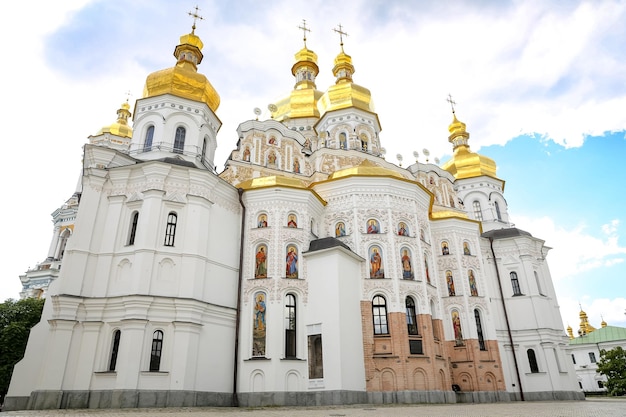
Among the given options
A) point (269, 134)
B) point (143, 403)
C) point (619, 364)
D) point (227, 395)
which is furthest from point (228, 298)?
point (619, 364)

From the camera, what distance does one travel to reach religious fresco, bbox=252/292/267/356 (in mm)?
16031

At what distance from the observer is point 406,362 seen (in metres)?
16.3

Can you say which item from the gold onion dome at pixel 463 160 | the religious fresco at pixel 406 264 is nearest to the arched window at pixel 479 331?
the religious fresco at pixel 406 264

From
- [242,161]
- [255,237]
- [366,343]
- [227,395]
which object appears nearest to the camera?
[227,395]

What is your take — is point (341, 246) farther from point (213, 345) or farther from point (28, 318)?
point (28, 318)

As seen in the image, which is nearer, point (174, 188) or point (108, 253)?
point (108, 253)

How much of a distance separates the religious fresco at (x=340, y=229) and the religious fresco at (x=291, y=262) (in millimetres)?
2415

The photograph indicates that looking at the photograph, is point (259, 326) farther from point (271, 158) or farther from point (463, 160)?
point (463, 160)

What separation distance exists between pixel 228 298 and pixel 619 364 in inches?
1097

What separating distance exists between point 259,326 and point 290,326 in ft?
4.00

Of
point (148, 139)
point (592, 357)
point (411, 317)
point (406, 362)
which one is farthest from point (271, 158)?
point (592, 357)

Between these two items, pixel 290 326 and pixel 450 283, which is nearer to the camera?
pixel 290 326

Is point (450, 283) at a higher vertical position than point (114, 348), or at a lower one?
higher

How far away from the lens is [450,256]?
21.8 m
